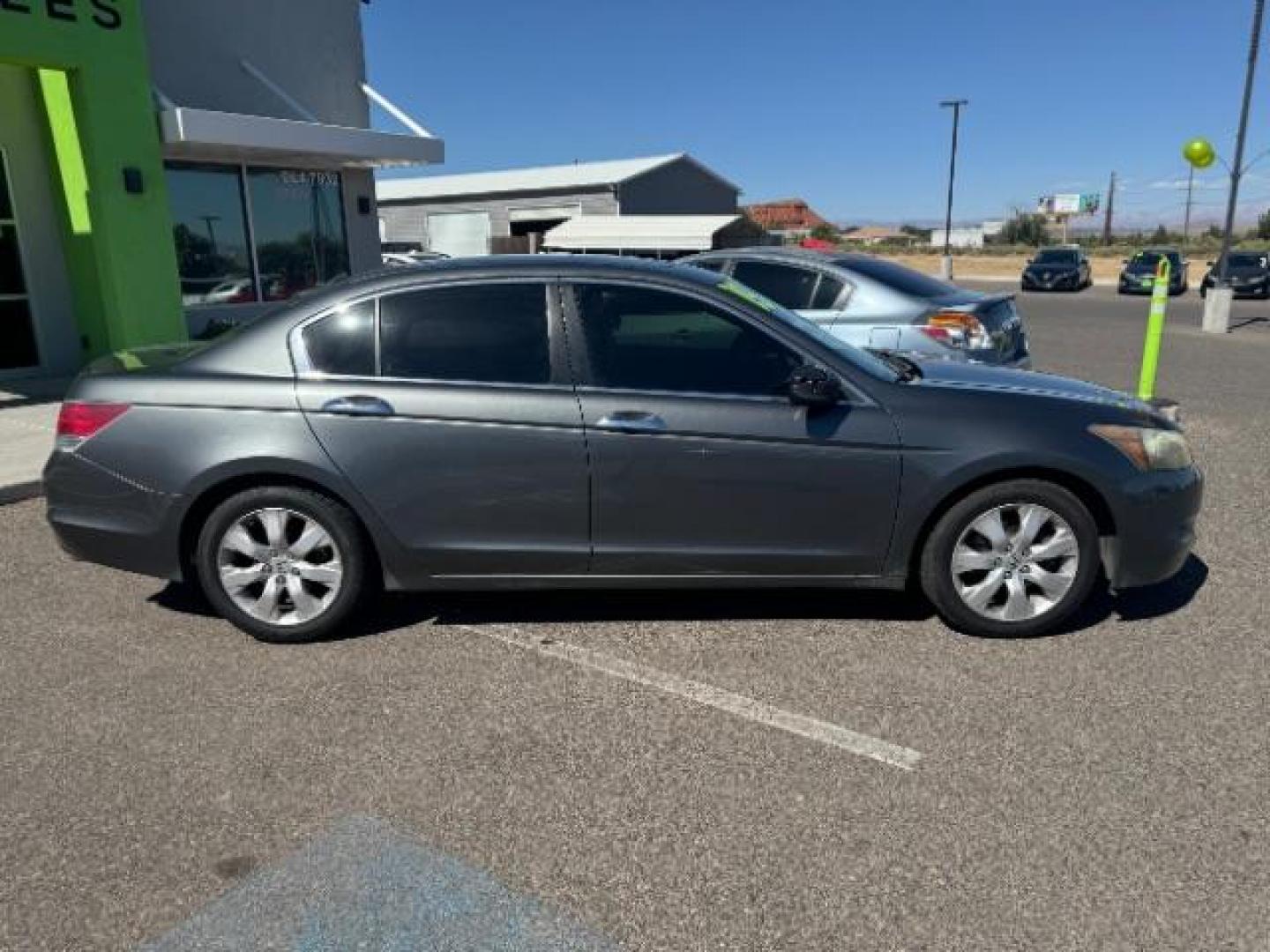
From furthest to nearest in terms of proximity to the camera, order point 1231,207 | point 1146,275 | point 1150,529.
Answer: point 1146,275 < point 1231,207 < point 1150,529

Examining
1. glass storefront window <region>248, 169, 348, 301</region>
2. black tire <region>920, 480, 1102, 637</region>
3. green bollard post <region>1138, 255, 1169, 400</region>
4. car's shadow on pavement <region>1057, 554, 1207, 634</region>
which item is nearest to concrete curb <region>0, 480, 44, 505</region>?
black tire <region>920, 480, 1102, 637</region>

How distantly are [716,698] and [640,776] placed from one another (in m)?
0.57

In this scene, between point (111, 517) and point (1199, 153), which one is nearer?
point (111, 517)

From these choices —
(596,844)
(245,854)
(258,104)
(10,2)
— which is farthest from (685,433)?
(258,104)

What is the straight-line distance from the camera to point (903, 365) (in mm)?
4301

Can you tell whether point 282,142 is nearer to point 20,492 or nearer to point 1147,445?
point 20,492

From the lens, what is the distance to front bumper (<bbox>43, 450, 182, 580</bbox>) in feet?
12.5

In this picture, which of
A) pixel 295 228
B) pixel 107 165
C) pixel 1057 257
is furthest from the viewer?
pixel 1057 257

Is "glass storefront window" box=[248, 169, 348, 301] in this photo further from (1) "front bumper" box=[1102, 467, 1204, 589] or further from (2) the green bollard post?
(1) "front bumper" box=[1102, 467, 1204, 589]

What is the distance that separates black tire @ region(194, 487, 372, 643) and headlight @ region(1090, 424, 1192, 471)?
3127 millimetres

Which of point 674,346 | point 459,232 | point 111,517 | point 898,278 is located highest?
point 459,232

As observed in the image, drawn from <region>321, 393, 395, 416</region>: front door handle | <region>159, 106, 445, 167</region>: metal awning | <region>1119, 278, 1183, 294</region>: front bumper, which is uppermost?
<region>159, 106, 445, 167</region>: metal awning

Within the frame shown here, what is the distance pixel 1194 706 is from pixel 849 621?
4.34 ft

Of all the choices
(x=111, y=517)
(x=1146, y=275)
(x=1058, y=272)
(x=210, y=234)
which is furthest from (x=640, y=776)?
(x=1058, y=272)
